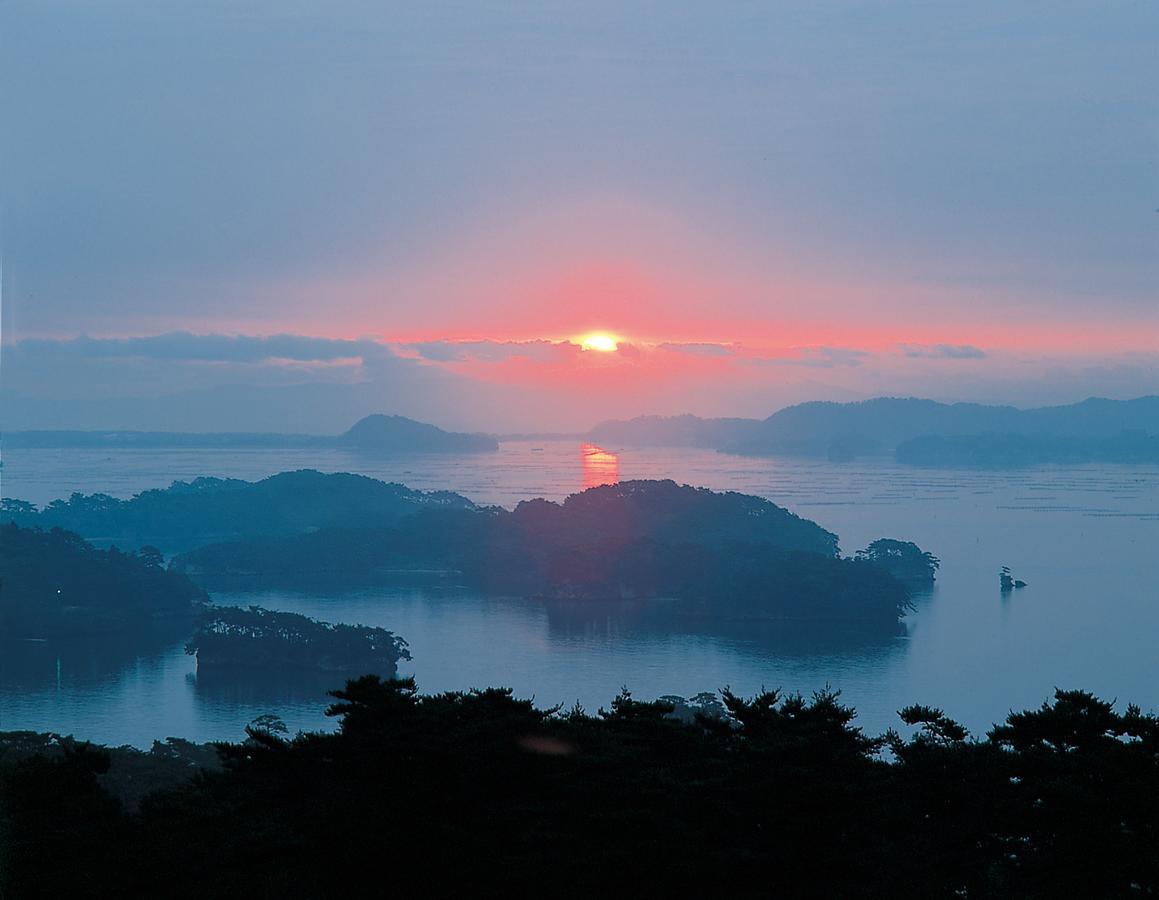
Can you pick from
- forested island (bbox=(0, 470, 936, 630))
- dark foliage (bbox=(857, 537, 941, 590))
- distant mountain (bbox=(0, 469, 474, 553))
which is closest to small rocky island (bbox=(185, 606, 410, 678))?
forested island (bbox=(0, 470, 936, 630))

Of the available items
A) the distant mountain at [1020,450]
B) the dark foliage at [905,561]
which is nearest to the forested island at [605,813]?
the dark foliage at [905,561]

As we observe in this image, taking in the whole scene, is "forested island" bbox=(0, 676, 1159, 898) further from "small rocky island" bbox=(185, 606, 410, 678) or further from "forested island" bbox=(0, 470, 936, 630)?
"forested island" bbox=(0, 470, 936, 630)

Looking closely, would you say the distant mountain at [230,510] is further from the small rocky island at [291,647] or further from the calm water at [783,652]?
the small rocky island at [291,647]

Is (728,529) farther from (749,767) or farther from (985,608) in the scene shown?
(749,767)

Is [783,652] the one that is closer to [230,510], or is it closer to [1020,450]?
[230,510]

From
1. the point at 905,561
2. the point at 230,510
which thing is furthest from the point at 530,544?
the point at 230,510

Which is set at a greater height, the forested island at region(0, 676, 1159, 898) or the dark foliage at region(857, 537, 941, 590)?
the forested island at region(0, 676, 1159, 898)

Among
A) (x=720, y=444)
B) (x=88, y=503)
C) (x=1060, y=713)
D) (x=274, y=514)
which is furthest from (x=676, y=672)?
(x=720, y=444)
